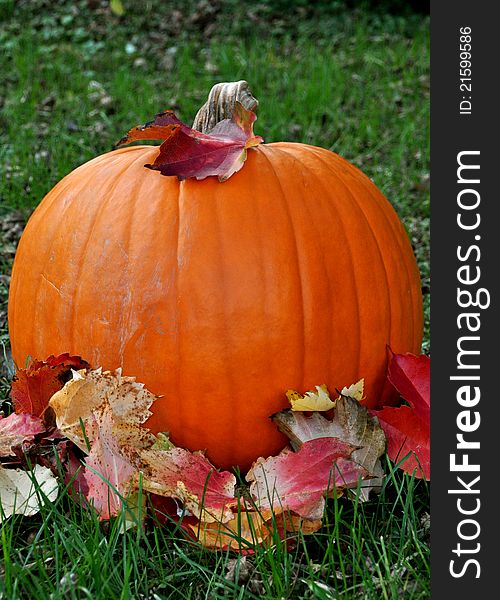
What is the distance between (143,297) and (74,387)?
23 cm

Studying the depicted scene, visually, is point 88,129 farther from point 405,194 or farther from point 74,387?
point 74,387

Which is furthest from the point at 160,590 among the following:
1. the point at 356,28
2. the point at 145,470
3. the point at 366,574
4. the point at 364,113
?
the point at 356,28

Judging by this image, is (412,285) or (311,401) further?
(412,285)

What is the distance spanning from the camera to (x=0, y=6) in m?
6.13

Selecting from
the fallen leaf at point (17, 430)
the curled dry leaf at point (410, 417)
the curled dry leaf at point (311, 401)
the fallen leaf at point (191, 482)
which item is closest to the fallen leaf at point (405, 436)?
the curled dry leaf at point (410, 417)

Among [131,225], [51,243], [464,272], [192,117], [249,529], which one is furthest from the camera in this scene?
[192,117]

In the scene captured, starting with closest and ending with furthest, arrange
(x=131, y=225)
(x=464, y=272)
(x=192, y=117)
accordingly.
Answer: (x=464, y=272) < (x=131, y=225) < (x=192, y=117)

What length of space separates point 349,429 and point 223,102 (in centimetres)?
78

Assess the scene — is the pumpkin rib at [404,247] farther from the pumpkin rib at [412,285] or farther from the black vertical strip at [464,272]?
the black vertical strip at [464,272]

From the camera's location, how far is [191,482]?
1.64 meters

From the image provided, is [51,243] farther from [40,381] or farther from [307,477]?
[307,477]

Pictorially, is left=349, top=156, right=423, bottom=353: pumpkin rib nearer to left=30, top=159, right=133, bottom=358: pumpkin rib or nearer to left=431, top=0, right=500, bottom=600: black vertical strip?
left=431, top=0, right=500, bottom=600: black vertical strip

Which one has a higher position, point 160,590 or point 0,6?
point 0,6

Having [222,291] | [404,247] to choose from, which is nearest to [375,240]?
[404,247]
